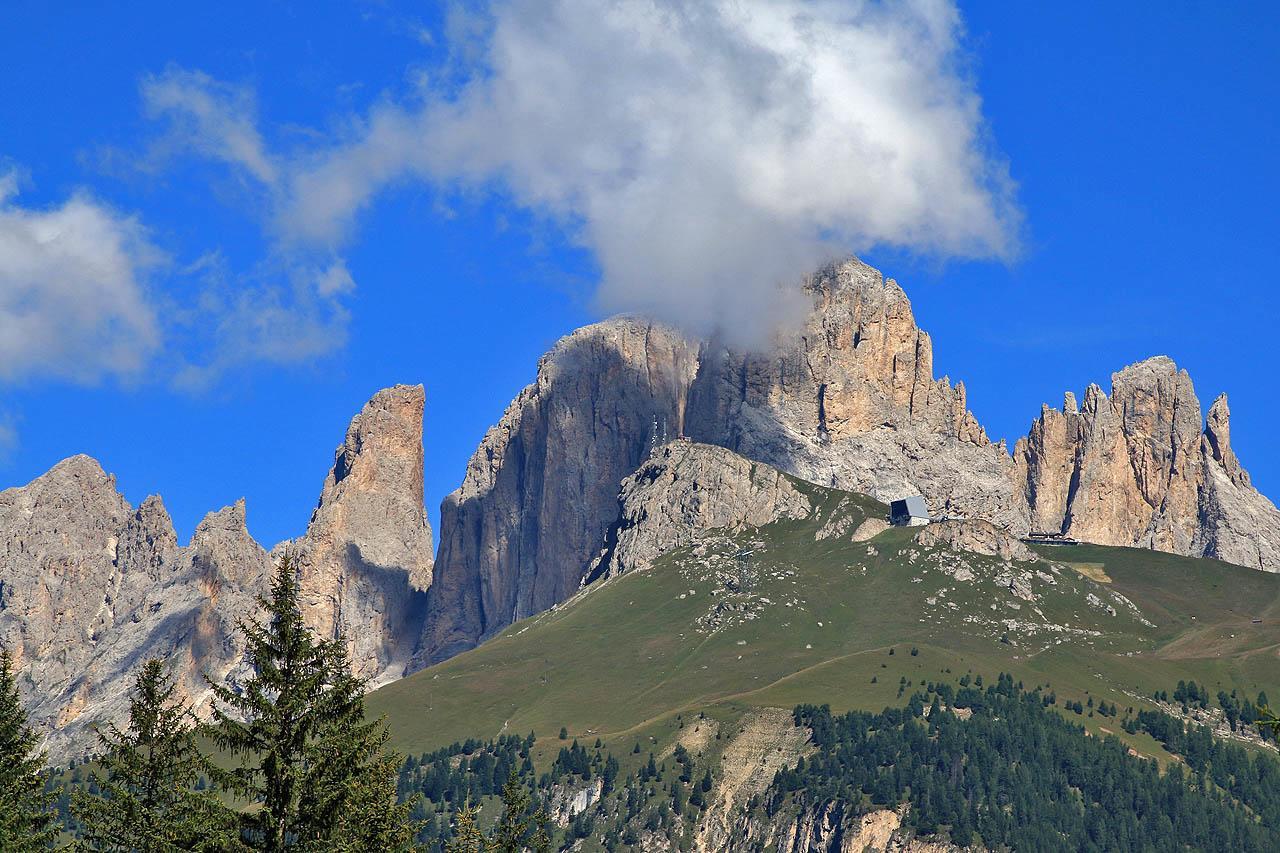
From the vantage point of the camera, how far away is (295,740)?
60.7 metres

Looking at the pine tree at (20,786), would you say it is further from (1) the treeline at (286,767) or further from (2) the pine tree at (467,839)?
(2) the pine tree at (467,839)

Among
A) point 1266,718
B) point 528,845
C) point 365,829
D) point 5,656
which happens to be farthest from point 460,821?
point 1266,718

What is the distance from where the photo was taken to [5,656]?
81.4 m

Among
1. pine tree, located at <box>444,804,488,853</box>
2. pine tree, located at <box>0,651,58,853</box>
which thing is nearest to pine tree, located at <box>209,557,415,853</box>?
pine tree, located at <box>0,651,58,853</box>

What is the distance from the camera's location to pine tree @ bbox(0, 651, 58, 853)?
7200 centimetres

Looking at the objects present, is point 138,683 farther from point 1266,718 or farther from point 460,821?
point 1266,718

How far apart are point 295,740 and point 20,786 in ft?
67.6

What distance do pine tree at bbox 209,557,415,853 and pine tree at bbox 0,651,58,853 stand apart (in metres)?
14.8

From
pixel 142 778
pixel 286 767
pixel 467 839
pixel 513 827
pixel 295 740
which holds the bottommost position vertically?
pixel 467 839

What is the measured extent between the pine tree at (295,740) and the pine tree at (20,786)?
14762 mm

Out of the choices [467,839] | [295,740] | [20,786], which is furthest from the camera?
[467,839]

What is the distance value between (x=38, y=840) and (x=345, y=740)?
18720mm

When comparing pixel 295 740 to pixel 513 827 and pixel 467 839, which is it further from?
pixel 513 827

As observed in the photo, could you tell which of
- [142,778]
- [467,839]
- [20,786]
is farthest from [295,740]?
[467,839]
